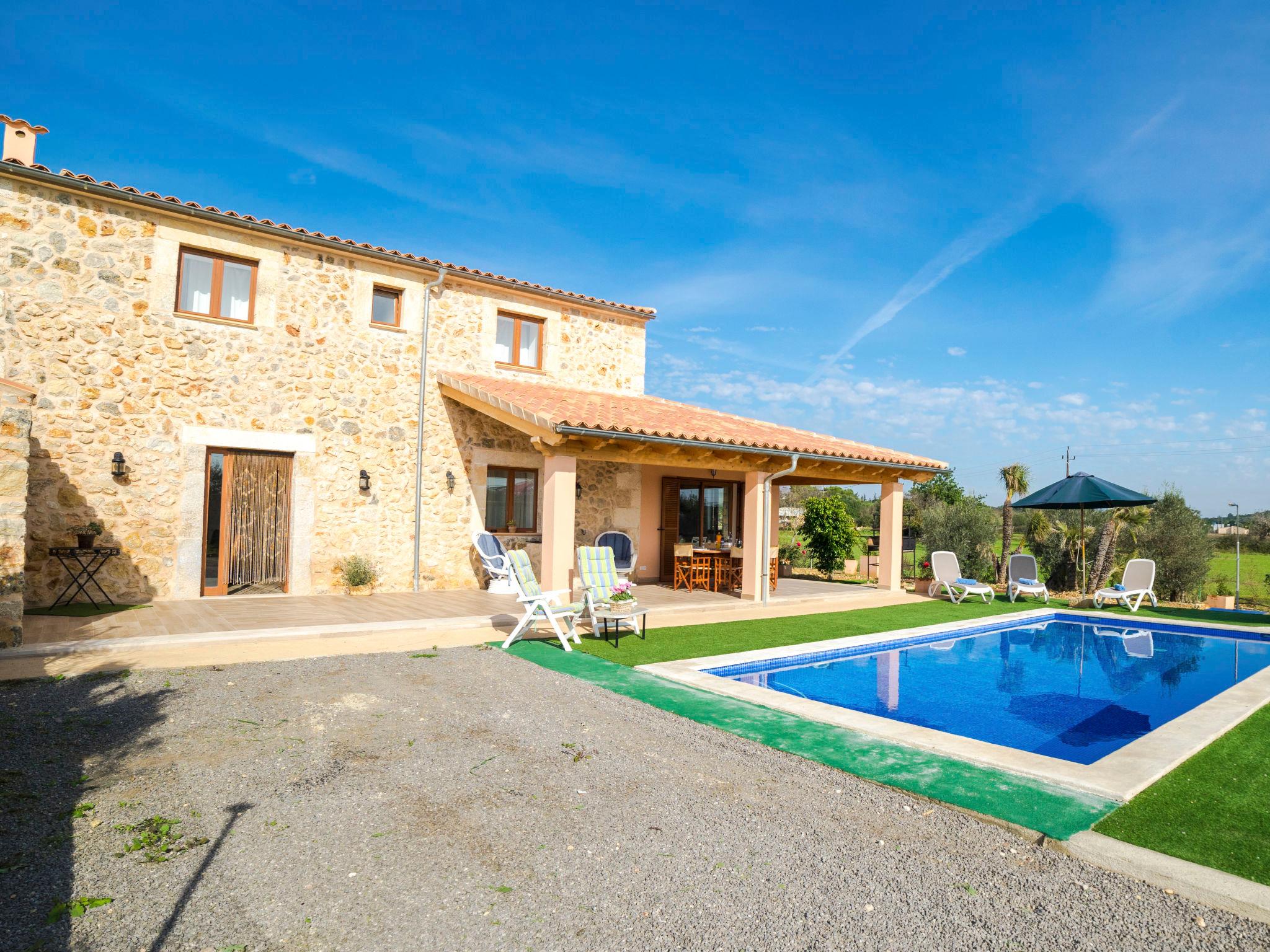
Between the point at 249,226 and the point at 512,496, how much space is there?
5.97 metres

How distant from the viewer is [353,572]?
11.0 meters

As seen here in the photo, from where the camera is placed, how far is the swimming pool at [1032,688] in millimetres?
4723

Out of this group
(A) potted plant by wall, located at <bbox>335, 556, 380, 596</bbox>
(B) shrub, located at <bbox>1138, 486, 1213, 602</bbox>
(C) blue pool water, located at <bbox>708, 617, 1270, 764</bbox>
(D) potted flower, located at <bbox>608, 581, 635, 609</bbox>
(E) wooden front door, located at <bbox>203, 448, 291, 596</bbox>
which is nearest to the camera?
(C) blue pool water, located at <bbox>708, 617, 1270, 764</bbox>

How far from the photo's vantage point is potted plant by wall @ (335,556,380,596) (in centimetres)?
1103

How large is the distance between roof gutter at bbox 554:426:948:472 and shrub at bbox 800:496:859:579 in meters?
3.97

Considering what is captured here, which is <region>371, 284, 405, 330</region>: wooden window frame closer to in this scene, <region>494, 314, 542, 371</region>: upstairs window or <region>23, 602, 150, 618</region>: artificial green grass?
<region>494, 314, 542, 371</region>: upstairs window

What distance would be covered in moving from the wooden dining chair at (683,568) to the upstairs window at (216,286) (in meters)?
8.22

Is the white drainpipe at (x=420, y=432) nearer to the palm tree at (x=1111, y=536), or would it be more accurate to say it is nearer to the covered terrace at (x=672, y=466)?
the covered terrace at (x=672, y=466)

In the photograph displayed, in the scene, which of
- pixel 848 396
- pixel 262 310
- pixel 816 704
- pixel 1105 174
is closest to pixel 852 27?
pixel 1105 174

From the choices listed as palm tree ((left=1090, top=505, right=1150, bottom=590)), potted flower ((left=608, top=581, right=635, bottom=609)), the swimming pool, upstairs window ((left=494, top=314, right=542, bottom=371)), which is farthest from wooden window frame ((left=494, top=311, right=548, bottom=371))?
palm tree ((left=1090, top=505, right=1150, bottom=590))

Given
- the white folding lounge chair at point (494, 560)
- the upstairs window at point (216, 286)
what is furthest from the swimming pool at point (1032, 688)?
the upstairs window at point (216, 286)

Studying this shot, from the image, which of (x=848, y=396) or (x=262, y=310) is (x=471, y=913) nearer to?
(x=262, y=310)

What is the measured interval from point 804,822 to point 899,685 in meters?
4.31

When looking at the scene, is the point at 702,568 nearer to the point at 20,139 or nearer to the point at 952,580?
the point at 952,580
